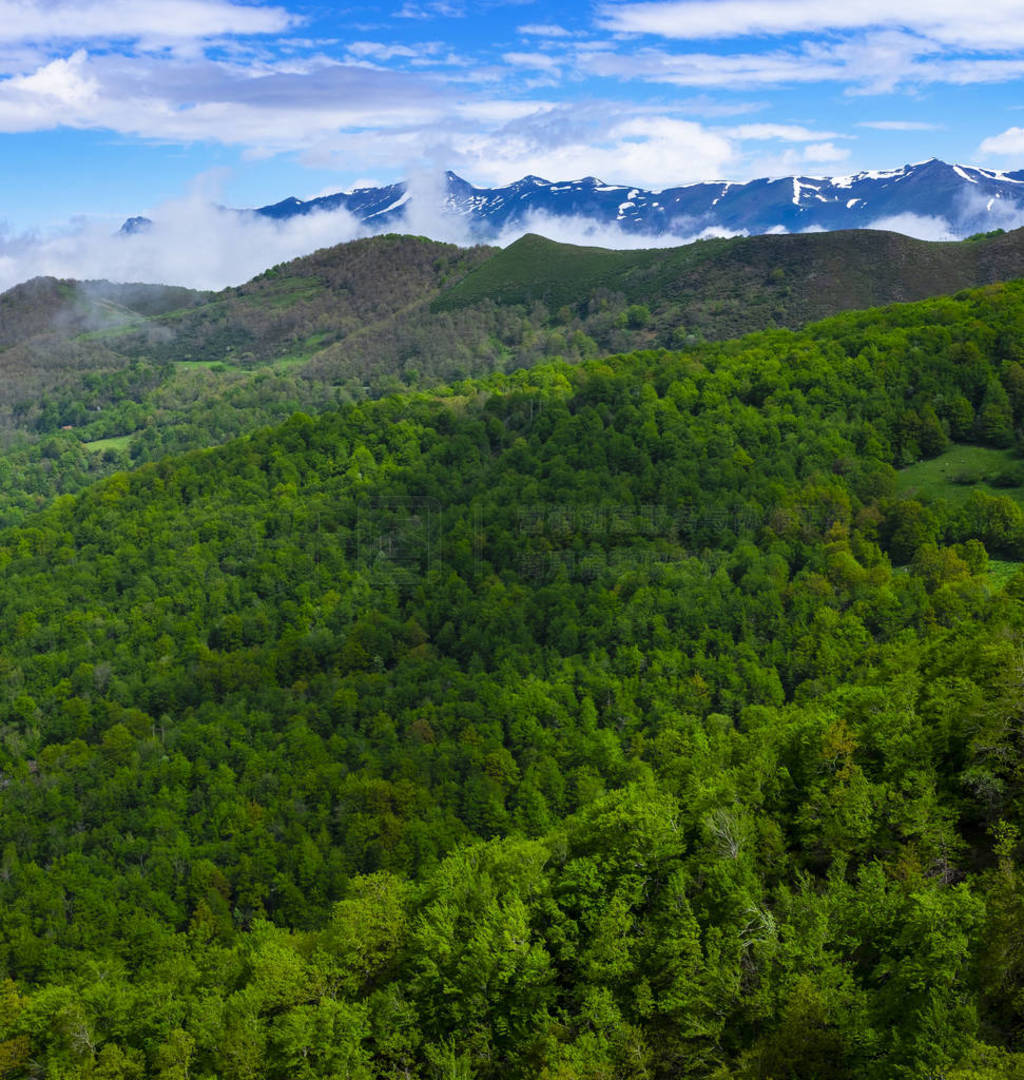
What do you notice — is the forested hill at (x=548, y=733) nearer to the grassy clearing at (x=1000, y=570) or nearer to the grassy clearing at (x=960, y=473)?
the grassy clearing at (x=960, y=473)

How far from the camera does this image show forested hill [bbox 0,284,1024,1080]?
→ 33062 millimetres

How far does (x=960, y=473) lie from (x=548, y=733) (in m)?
57.1

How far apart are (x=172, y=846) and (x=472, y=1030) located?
1813 inches

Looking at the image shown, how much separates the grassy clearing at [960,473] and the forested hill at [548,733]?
75 centimetres

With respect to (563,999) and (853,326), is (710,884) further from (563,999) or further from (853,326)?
(853,326)

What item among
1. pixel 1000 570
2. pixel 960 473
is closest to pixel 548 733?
pixel 1000 570

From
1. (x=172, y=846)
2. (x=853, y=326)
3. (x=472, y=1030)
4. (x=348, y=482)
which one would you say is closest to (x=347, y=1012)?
(x=472, y=1030)

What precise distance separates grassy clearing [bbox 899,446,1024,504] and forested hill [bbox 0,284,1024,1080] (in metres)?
0.75

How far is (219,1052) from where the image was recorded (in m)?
37.8

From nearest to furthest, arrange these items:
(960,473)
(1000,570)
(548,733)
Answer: (548,733), (1000,570), (960,473)

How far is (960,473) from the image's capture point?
9969 centimetres

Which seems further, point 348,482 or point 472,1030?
point 348,482

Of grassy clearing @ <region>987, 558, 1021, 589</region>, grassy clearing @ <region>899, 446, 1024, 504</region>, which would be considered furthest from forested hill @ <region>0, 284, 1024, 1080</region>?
grassy clearing @ <region>987, 558, 1021, 589</region>

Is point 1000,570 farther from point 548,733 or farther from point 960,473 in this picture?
point 548,733
